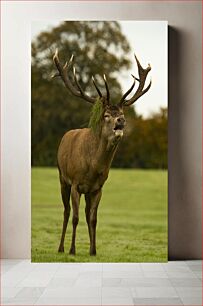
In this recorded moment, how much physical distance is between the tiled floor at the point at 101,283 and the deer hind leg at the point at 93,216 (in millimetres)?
224

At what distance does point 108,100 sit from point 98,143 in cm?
45

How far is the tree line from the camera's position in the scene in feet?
21.4

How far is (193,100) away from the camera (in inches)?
262

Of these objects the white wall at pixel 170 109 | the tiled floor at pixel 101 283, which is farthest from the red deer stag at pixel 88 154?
the tiled floor at pixel 101 283

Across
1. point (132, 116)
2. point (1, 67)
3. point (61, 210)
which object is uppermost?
point (1, 67)

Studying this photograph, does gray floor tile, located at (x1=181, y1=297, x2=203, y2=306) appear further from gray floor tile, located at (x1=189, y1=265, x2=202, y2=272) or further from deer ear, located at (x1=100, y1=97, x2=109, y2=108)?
deer ear, located at (x1=100, y1=97, x2=109, y2=108)

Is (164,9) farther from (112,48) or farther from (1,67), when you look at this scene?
(1,67)

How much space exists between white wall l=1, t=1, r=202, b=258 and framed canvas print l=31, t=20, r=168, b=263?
0.12m

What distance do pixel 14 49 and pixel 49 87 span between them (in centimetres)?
56

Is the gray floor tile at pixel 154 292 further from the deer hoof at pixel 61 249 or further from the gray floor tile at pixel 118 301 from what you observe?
the deer hoof at pixel 61 249

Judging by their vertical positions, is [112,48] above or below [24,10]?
below

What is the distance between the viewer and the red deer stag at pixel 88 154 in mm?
6402

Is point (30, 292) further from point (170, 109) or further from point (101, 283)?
point (170, 109)

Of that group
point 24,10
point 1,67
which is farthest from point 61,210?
point 24,10
